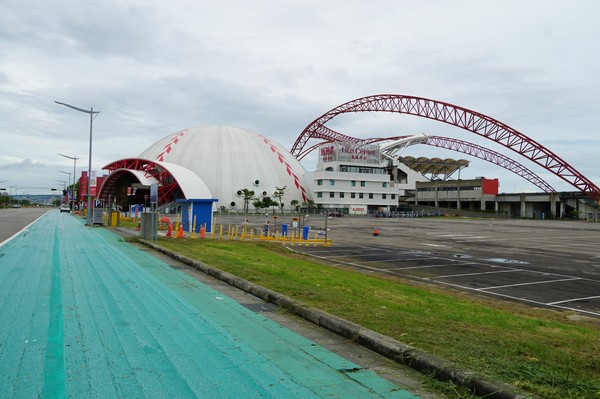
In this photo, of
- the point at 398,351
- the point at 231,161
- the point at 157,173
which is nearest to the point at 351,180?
the point at 231,161

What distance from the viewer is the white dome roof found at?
3639 inches

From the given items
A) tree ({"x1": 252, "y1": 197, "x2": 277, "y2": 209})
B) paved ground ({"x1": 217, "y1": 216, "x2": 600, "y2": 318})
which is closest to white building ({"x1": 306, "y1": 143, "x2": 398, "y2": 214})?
tree ({"x1": 252, "y1": 197, "x2": 277, "y2": 209})

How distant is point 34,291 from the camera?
932 centimetres

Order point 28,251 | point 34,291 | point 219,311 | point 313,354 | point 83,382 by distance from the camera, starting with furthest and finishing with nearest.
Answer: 1. point 28,251
2. point 34,291
3. point 219,311
4. point 313,354
5. point 83,382

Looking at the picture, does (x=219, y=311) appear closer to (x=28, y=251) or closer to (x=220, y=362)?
(x=220, y=362)

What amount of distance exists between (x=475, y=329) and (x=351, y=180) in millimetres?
96549

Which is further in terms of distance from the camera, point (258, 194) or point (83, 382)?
point (258, 194)

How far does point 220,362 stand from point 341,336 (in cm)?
197

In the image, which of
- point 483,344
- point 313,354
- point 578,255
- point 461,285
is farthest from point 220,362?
point 578,255

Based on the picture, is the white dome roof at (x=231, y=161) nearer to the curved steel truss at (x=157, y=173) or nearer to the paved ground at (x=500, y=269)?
the curved steel truss at (x=157, y=173)

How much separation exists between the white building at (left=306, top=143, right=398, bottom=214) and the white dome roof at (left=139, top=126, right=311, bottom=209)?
227 inches

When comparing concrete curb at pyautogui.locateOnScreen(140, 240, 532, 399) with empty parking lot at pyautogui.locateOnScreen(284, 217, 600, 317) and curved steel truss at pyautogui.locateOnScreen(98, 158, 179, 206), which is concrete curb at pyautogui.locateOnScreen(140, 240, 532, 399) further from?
curved steel truss at pyautogui.locateOnScreen(98, 158, 179, 206)

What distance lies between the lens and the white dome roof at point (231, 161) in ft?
303

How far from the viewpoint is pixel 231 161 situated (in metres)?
95.1
